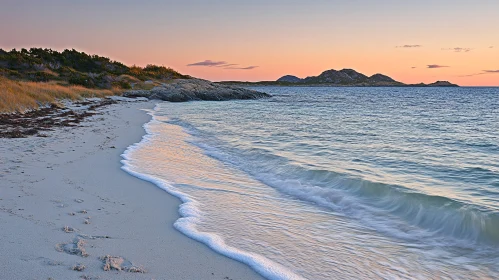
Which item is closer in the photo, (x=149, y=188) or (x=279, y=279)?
(x=279, y=279)

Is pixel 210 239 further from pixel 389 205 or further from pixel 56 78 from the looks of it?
pixel 56 78

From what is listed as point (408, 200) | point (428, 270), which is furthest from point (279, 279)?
point (408, 200)

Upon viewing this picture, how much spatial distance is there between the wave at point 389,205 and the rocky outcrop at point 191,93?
1522 inches

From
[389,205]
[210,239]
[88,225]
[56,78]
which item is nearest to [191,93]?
[56,78]

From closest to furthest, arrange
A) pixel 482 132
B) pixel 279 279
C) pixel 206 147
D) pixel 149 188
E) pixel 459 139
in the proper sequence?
pixel 279 279 < pixel 149 188 < pixel 206 147 < pixel 459 139 < pixel 482 132

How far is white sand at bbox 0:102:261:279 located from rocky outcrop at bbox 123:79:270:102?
38729 millimetres

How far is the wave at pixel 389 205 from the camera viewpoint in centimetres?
601

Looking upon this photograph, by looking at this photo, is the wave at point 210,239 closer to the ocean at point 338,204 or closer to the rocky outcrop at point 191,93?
the ocean at point 338,204

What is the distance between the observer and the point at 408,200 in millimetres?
7340

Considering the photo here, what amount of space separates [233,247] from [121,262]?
129 cm

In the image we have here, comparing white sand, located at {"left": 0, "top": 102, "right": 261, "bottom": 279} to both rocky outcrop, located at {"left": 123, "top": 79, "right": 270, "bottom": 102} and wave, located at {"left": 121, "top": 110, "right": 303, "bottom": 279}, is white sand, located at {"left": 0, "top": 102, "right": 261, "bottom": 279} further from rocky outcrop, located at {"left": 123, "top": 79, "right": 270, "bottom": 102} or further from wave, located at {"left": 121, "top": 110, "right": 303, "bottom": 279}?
rocky outcrop, located at {"left": 123, "top": 79, "right": 270, "bottom": 102}

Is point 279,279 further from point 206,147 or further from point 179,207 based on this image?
point 206,147

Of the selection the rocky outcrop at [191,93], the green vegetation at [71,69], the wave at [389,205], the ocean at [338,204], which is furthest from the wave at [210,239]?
the rocky outcrop at [191,93]

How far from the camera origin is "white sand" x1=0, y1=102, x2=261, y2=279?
3.79 m
